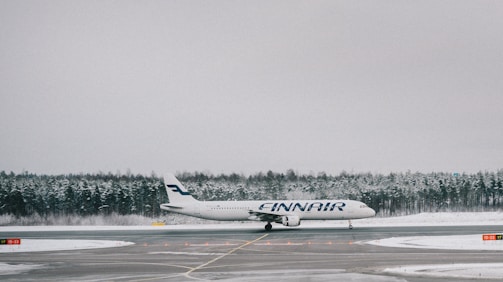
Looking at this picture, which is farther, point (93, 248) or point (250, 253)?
point (93, 248)

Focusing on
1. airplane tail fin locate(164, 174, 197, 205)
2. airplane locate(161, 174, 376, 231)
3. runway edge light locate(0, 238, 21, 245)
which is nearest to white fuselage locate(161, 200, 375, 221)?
airplane locate(161, 174, 376, 231)

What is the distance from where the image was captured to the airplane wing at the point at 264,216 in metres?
68.8

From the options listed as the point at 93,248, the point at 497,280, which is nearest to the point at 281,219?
the point at 93,248

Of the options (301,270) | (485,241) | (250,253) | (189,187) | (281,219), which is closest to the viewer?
(301,270)

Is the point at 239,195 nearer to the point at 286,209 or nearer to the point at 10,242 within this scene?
the point at 286,209

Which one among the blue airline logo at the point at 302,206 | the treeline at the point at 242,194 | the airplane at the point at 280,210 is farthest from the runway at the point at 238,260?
the treeline at the point at 242,194

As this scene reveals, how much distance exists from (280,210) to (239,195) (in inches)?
2638

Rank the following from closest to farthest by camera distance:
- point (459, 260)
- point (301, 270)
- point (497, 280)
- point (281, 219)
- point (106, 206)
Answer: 1. point (497, 280)
2. point (301, 270)
3. point (459, 260)
4. point (281, 219)
5. point (106, 206)

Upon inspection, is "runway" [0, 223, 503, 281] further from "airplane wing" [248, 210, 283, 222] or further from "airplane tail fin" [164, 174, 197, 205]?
"airplane tail fin" [164, 174, 197, 205]

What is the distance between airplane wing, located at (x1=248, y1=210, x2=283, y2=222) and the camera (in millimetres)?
68812

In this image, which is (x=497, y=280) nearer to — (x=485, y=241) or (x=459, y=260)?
(x=459, y=260)

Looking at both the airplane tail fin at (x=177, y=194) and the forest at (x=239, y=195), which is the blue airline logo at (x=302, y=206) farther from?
the forest at (x=239, y=195)

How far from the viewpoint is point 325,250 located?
138ft

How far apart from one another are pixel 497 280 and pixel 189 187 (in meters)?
120
